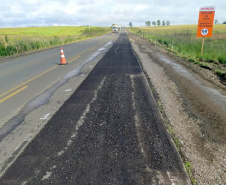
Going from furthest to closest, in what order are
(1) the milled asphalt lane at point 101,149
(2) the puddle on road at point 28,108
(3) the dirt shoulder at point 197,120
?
(2) the puddle on road at point 28,108
(3) the dirt shoulder at point 197,120
(1) the milled asphalt lane at point 101,149

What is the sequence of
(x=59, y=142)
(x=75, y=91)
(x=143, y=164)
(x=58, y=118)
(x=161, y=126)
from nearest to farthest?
(x=143, y=164)
(x=59, y=142)
(x=161, y=126)
(x=58, y=118)
(x=75, y=91)

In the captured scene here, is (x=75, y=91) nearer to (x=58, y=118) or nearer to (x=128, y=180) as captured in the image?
(x=58, y=118)

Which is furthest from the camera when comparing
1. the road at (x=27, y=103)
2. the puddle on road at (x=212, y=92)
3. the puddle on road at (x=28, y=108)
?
the puddle on road at (x=212, y=92)

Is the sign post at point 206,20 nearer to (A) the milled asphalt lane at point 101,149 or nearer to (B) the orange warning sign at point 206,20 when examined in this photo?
(B) the orange warning sign at point 206,20

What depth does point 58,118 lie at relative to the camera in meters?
4.36

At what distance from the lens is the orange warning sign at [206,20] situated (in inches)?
517

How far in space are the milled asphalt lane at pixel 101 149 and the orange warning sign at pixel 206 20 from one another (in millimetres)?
11064

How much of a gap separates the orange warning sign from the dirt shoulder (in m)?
6.88

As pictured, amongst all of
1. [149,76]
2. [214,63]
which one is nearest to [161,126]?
[149,76]

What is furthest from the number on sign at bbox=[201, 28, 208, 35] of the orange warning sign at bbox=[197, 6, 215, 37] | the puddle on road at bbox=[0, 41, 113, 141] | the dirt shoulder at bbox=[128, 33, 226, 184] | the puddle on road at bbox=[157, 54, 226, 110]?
the puddle on road at bbox=[0, 41, 113, 141]

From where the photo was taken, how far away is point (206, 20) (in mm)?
13438

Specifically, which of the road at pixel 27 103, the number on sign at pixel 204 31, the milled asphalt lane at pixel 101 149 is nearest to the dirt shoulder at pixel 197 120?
the milled asphalt lane at pixel 101 149

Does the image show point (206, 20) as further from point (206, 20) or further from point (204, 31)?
point (204, 31)

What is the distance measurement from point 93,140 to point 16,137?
1.50 m
